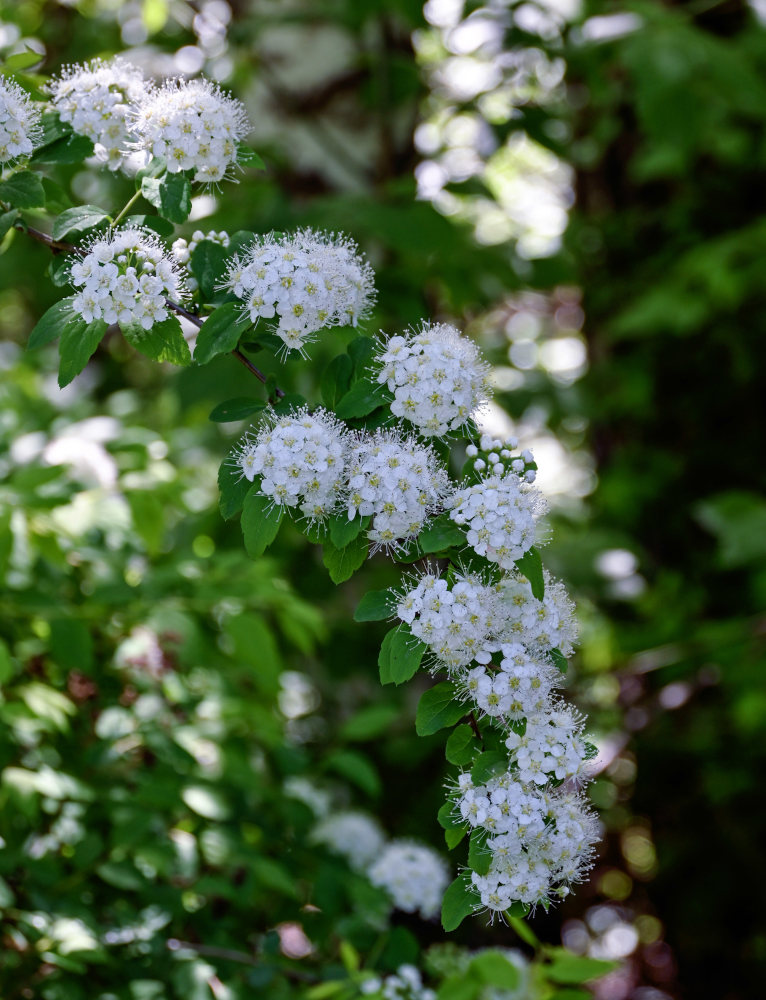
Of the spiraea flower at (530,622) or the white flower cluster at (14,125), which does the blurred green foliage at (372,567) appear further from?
the spiraea flower at (530,622)

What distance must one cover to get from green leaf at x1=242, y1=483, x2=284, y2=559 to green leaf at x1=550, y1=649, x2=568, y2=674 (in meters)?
0.31

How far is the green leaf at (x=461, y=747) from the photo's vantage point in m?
0.89

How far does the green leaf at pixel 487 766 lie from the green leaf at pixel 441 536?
0.66 feet

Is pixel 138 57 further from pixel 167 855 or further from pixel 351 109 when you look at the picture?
pixel 167 855

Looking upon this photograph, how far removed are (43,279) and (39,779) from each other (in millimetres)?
2037

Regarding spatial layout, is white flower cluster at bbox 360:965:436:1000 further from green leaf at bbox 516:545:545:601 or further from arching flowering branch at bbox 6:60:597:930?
green leaf at bbox 516:545:545:601

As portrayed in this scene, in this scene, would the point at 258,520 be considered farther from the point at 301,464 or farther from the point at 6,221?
the point at 6,221

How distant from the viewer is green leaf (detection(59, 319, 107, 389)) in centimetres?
90

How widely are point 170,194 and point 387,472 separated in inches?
15.5

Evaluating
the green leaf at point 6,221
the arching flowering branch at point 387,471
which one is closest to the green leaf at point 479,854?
the arching flowering branch at point 387,471

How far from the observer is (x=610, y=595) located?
339 cm

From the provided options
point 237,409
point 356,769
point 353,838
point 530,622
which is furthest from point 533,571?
point 353,838

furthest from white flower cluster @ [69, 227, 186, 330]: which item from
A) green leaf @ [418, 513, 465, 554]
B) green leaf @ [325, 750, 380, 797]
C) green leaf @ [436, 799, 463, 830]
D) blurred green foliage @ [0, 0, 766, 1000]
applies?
green leaf @ [325, 750, 380, 797]

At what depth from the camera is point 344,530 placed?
91 cm
